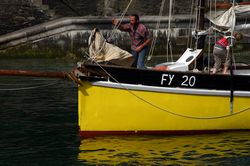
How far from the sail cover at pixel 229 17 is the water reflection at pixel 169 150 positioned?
2.10 metres

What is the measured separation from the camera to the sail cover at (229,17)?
13.3 m

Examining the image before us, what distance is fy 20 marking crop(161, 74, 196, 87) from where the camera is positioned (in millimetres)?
12234

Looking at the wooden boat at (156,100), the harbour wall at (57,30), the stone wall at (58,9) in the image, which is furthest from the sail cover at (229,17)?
the stone wall at (58,9)

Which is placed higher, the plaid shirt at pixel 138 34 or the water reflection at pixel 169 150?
the plaid shirt at pixel 138 34

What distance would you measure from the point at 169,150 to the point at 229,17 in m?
3.22

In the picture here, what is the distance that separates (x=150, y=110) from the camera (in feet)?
40.8

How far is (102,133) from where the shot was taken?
1268 centimetres

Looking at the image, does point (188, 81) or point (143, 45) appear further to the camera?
point (143, 45)

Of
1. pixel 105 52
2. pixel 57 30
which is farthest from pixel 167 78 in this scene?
pixel 57 30

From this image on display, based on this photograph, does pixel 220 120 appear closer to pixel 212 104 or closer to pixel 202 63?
pixel 212 104

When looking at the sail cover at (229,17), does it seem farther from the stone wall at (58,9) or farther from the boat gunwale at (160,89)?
the stone wall at (58,9)

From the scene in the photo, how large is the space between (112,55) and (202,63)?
187cm

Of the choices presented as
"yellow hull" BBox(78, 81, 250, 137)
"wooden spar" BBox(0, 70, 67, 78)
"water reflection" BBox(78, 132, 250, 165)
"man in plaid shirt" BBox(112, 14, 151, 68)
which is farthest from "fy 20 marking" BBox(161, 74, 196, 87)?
"wooden spar" BBox(0, 70, 67, 78)

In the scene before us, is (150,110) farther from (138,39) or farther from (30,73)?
(30,73)
